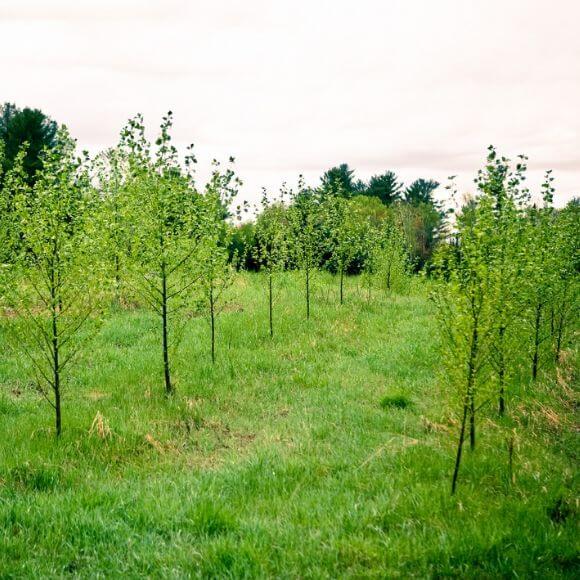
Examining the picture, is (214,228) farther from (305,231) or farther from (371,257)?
(371,257)

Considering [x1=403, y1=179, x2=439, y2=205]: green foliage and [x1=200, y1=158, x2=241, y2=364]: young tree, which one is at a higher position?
[x1=403, y1=179, x2=439, y2=205]: green foliage

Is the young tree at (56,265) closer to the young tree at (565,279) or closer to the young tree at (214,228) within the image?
the young tree at (214,228)

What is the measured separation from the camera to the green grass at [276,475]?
5.18 meters

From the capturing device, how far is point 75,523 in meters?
5.80

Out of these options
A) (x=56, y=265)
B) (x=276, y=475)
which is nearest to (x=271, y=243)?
(x=56, y=265)

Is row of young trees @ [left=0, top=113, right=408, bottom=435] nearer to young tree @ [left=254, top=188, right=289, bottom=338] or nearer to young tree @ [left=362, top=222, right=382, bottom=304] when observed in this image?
young tree @ [left=254, top=188, right=289, bottom=338]

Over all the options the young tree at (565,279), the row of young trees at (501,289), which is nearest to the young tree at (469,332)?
the row of young trees at (501,289)

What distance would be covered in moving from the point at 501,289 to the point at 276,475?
413 centimetres

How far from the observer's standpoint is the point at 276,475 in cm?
715

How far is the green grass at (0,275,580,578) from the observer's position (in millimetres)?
5176

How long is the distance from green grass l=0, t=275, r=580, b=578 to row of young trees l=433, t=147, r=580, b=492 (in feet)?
2.42

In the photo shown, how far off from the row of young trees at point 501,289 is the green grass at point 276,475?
2.42 feet

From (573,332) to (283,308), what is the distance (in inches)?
352

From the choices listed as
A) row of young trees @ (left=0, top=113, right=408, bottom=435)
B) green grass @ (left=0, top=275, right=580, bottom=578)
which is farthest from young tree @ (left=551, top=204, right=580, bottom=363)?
row of young trees @ (left=0, top=113, right=408, bottom=435)
